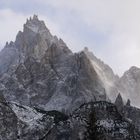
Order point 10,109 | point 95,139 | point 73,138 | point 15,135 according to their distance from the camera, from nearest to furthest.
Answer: point 95,139 → point 73,138 → point 15,135 → point 10,109

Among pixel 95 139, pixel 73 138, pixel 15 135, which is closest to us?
pixel 95 139

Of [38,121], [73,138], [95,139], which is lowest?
[95,139]

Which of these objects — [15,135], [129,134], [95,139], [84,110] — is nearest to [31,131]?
[15,135]

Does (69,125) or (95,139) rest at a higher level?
(69,125)

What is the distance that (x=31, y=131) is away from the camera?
612ft

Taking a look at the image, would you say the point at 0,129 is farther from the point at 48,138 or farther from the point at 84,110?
the point at 84,110

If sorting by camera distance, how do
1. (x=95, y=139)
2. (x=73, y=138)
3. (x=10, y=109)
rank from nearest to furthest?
1. (x=95, y=139)
2. (x=73, y=138)
3. (x=10, y=109)

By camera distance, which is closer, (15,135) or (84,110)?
(15,135)

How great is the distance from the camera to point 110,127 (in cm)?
18112

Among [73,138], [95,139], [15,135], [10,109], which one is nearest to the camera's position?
[95,139]

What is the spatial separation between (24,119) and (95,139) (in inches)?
4535

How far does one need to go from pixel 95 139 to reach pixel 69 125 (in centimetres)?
9856

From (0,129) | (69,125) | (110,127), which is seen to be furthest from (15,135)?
(110,127)

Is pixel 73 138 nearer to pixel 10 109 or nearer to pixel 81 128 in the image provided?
pixel 81 128
